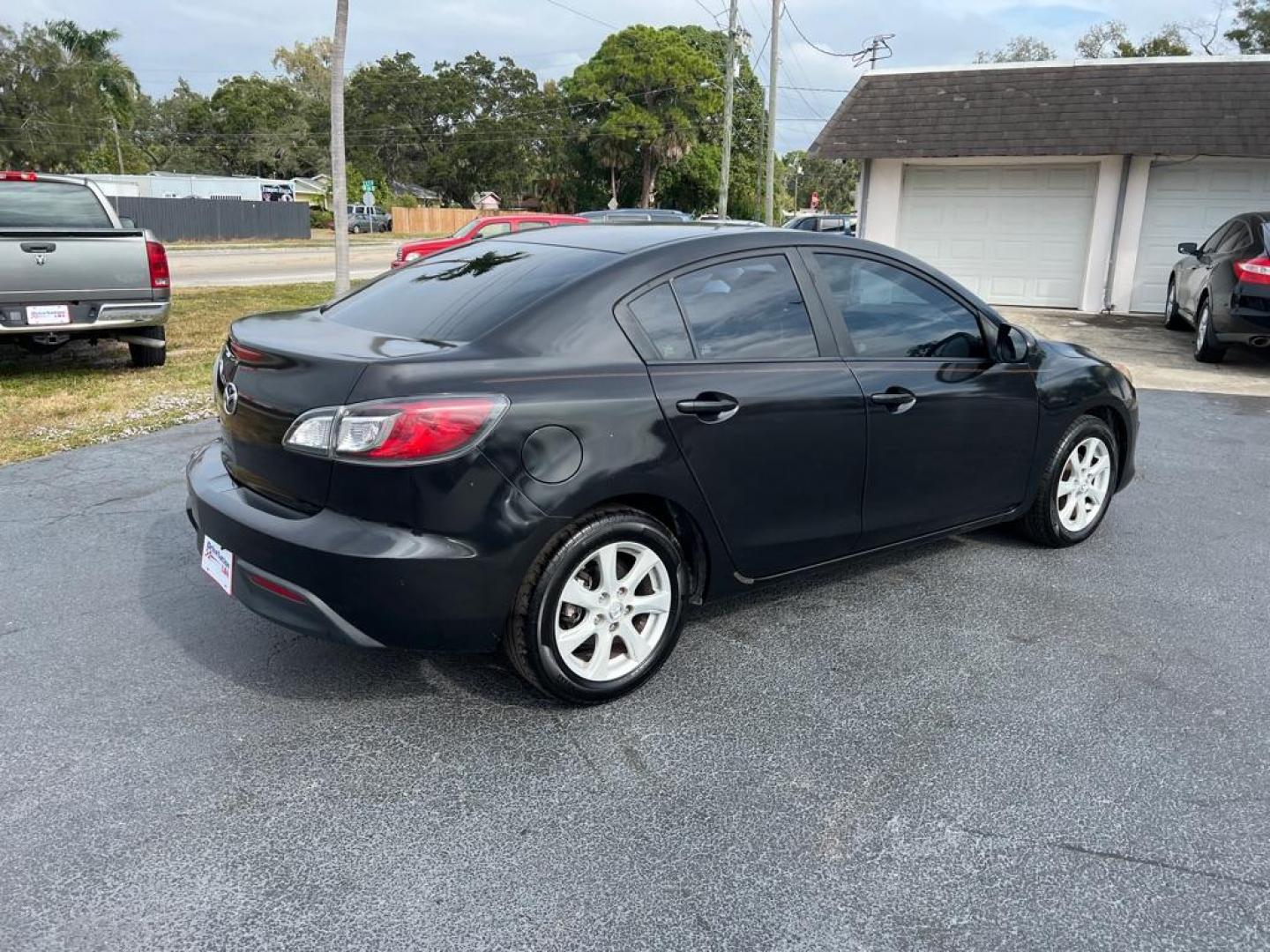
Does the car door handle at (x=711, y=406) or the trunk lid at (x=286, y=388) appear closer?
the trunk lid at (x=286, y=388)

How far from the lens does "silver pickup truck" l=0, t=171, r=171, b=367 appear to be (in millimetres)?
7816

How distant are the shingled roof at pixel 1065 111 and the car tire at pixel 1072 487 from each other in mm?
11765

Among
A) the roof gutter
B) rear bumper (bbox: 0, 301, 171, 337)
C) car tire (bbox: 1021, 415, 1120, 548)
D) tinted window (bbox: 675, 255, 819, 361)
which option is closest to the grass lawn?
rear bumper (bbox: 0, 301, 171, 337)

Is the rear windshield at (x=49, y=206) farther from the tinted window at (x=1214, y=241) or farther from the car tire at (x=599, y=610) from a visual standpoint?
the tinted window at (x=1214, y=241)

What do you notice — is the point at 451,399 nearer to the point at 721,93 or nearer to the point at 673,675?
the point at 673,675

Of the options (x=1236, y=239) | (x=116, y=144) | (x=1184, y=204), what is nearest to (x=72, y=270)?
(x=1236, y=239)

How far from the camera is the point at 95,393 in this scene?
8320 millimetres

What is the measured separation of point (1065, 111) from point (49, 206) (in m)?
14.0

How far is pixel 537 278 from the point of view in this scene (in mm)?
3482

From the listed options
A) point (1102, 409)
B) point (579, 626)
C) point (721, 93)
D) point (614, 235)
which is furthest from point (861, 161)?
point (721, 93)

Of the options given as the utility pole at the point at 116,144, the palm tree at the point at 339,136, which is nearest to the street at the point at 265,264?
the palm tree at the point at 339,136

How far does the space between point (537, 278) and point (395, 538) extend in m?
1.09

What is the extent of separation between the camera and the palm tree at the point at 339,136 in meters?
12.3

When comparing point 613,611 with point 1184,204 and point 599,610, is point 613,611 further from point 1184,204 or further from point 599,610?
point 1184,204
